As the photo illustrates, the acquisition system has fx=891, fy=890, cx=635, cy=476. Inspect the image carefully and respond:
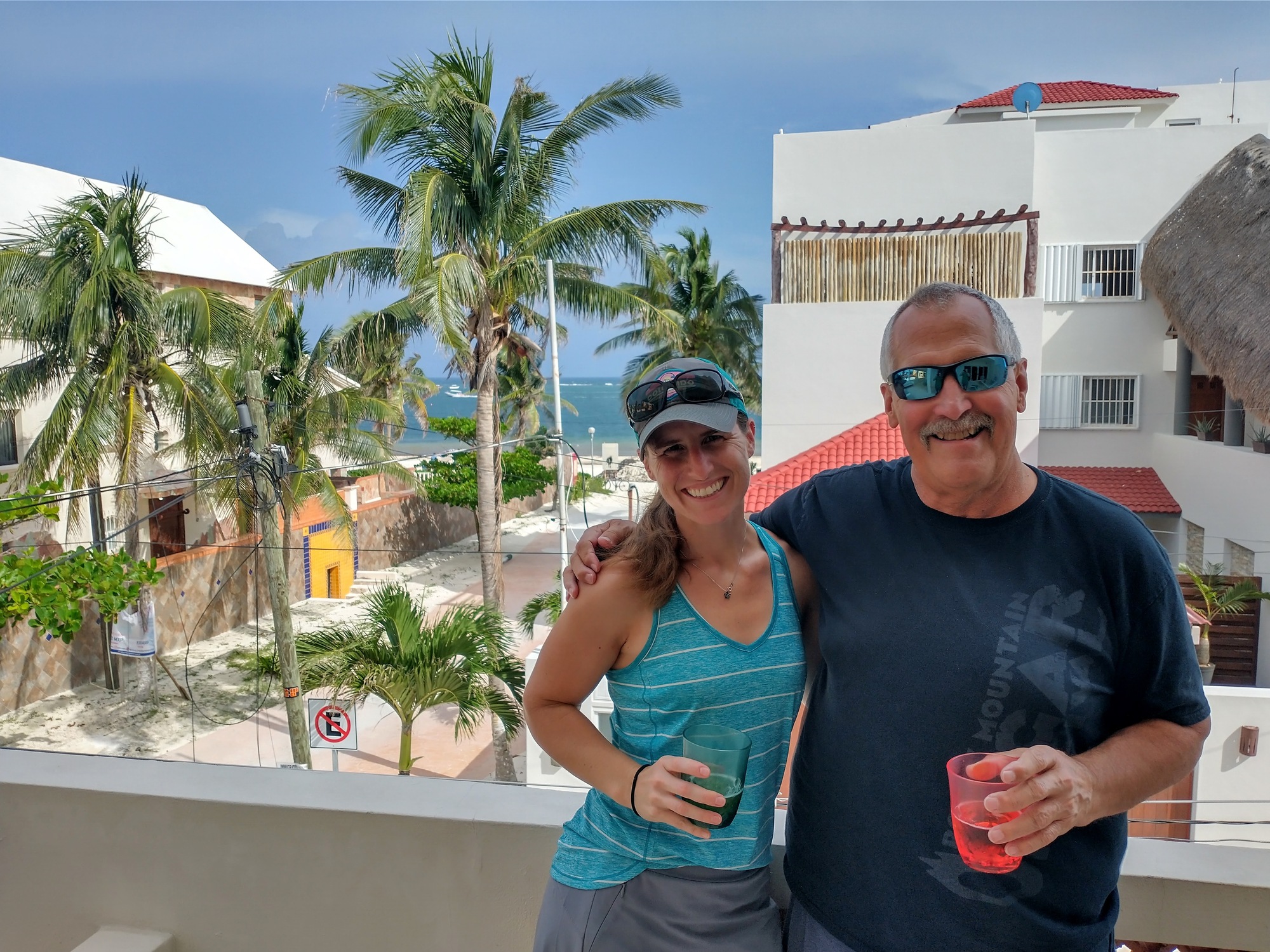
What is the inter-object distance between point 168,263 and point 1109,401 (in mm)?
21435

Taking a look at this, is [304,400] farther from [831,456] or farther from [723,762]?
[723,762]

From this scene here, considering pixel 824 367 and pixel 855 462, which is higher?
pixel 824 367

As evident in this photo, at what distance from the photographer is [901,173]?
1625 cm

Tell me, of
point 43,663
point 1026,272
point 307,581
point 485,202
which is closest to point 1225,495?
point 1026,272

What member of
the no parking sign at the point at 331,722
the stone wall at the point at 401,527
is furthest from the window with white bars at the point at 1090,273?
the stone wall at the point at 401,527

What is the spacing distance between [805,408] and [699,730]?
14065 mm

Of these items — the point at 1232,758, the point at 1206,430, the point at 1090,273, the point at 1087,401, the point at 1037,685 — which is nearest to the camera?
the point at 1037,685

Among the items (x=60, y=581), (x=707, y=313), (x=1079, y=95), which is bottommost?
(x=60, y=581)

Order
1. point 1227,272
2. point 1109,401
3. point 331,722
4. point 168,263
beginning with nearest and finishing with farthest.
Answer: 1. point 331,722
2. point 1227,272
3. point 1109,401
4. point 168,263

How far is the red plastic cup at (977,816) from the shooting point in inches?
41.3

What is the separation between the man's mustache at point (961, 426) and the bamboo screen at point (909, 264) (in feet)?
43.9

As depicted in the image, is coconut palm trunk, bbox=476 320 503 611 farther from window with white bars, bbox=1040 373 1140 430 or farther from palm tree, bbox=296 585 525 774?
window with white bars, bbox=1040 373 1140 430

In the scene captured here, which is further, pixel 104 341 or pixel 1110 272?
pixel 1110 272

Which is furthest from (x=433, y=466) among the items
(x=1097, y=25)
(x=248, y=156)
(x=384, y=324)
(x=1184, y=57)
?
(x=248, y=156)
